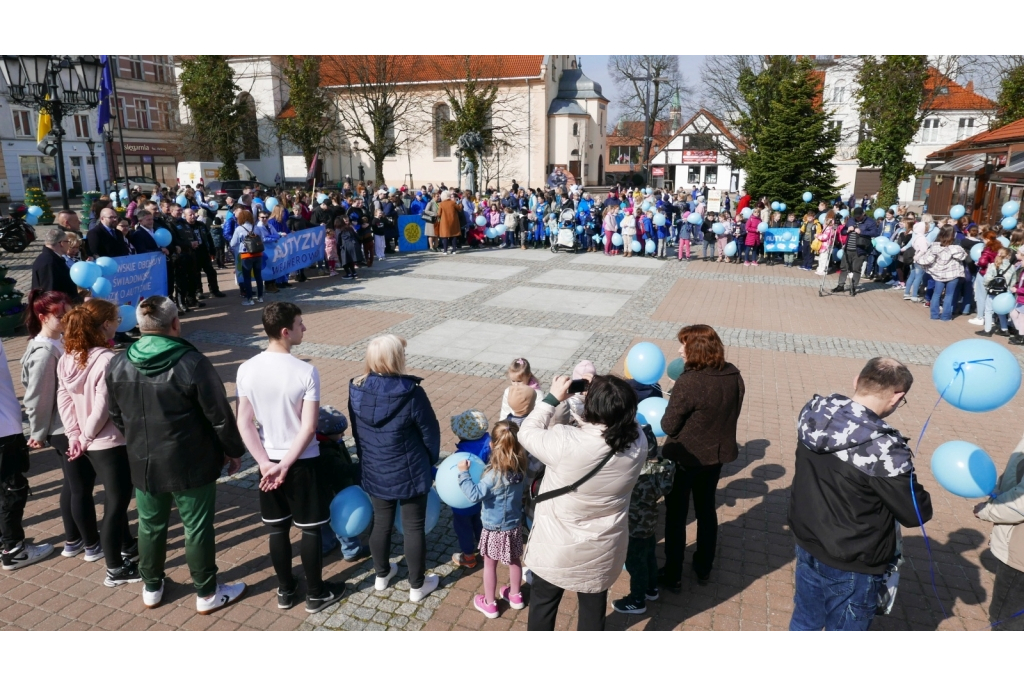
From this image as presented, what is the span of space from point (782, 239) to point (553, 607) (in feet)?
54.1

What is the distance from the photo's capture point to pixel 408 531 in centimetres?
404

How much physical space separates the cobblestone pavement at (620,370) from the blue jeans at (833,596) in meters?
0.77

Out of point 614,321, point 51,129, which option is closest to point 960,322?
point 614,321

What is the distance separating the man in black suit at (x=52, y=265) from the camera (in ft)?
25.5

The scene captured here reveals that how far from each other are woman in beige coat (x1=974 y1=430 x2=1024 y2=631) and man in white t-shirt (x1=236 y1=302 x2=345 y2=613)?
338cm

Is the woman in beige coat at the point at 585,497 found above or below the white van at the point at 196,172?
below

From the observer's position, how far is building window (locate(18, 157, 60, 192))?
41375 mm

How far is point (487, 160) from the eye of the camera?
46281 millimetres

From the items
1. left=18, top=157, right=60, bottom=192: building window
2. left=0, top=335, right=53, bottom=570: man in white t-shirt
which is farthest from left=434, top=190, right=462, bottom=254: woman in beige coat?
left=18, top=157, right=60, bottom=192: building window

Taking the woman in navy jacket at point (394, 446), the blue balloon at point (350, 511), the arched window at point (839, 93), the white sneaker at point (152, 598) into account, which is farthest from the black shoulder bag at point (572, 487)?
the arched window at point (839, 93)

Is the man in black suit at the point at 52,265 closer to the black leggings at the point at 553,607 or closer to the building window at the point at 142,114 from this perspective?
the black leggings at the point at 553,607

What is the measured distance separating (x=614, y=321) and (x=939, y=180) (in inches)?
958

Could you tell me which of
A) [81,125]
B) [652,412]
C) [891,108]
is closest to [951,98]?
[891,108]

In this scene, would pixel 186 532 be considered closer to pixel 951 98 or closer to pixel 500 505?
pixel 500 505
